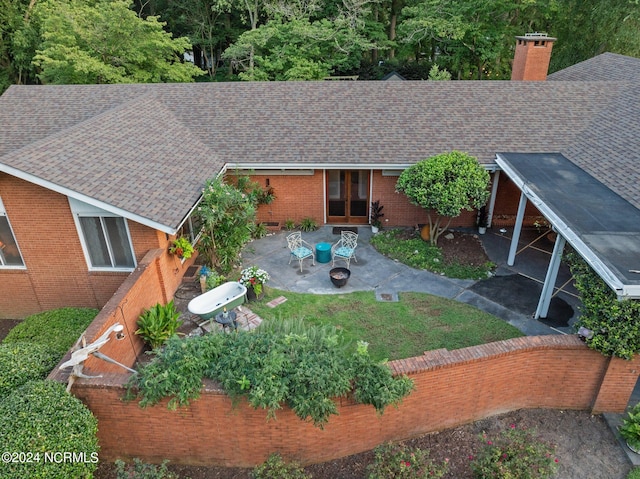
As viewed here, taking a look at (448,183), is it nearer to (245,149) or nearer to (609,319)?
(609,319)

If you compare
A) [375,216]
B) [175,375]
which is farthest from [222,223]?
[175,375]

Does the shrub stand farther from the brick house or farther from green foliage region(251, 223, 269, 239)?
green foliage region(251, 223, 269, 239)

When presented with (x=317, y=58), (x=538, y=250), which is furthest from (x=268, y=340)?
(x=317, y=58)

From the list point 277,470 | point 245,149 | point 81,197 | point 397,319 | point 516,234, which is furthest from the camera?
point 245,149

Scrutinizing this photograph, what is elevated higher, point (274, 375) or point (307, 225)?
point (274, 375)

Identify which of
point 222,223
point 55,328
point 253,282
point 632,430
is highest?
point 222,223

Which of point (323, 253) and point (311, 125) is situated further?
point (311, 125)

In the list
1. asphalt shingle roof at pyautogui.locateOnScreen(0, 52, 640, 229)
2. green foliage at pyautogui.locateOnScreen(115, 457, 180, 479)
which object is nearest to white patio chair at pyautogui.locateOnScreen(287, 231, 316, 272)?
asphalt shingle roof at pyautogui.locateOnScreen(0, 52, 640, 229)
